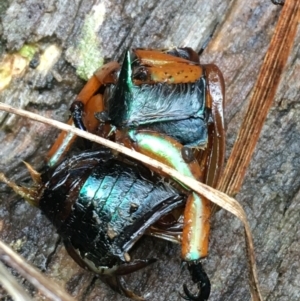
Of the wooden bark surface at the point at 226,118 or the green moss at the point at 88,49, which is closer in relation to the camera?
the wooden bark surface at the point at 226,118

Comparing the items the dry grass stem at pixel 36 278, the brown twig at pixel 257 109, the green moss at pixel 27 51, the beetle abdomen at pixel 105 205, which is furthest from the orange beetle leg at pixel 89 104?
the dry grass stem at pixel 36 278

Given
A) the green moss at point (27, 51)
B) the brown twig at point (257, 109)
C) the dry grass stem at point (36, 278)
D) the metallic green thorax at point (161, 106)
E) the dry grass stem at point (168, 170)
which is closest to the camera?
the dry grass stem at point (36, 278)

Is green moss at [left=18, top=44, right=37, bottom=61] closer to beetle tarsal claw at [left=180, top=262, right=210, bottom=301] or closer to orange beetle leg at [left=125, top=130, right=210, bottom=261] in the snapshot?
orange beetle leg at [left=125, top=130, right=210, bottom=261]

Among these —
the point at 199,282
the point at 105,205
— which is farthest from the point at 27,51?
the point at 199,282

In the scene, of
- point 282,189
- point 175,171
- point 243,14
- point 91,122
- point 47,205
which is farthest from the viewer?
point 243,14

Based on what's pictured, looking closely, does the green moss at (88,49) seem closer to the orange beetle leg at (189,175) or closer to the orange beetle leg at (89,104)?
the orange beetle leg at (89,104)

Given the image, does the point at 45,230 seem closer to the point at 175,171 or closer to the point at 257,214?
the point at 175,171

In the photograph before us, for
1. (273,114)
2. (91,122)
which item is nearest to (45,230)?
(91,122)
